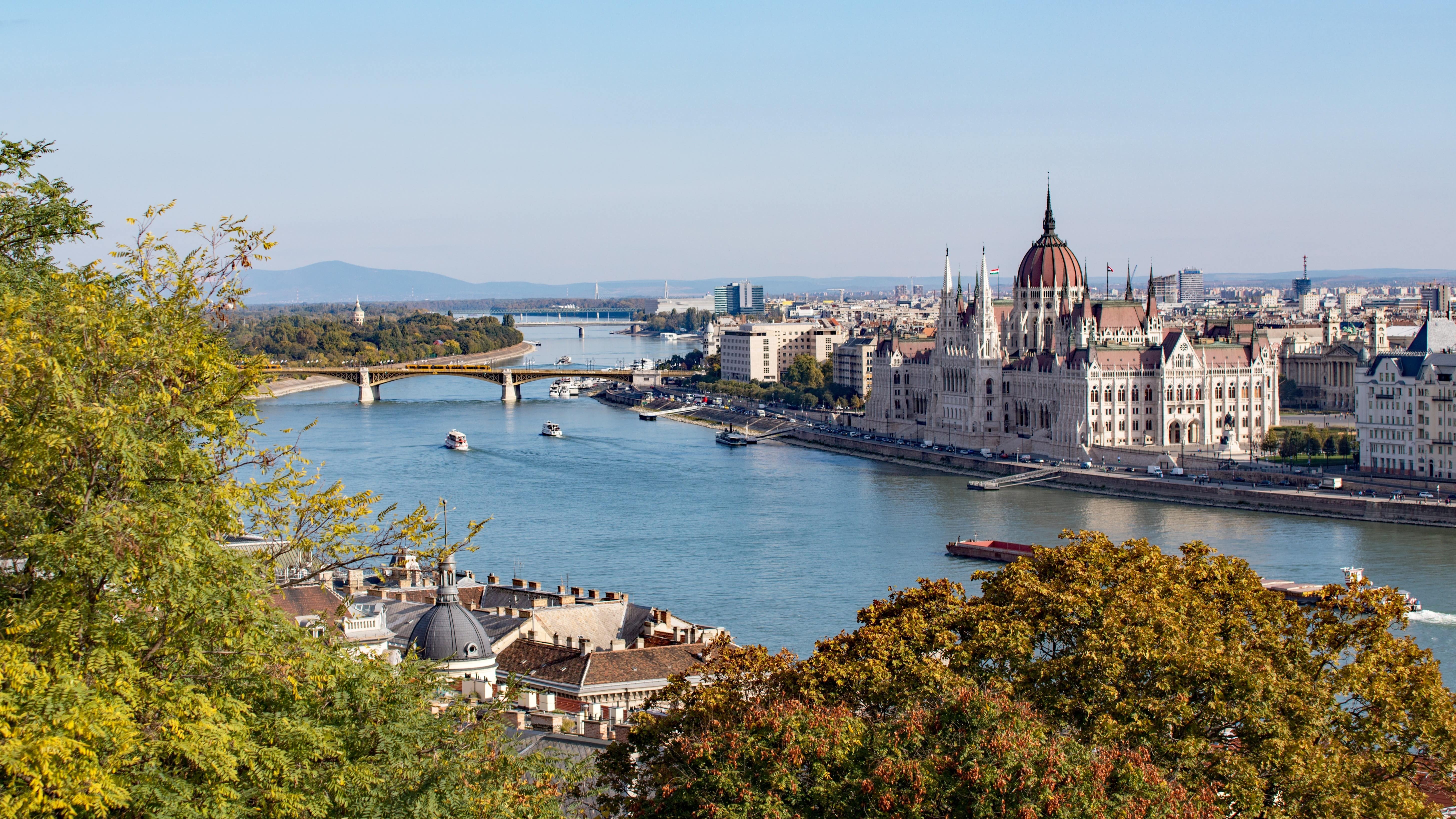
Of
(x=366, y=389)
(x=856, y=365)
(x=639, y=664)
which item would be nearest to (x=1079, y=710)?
(x=639, y=664)

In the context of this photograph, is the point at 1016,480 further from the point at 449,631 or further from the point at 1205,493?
the point at 449,631

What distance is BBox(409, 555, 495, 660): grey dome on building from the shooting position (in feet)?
53.7

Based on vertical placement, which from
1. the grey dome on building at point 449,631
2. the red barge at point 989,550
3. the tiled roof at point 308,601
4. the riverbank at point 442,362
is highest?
the grey dome on building at point 449,631

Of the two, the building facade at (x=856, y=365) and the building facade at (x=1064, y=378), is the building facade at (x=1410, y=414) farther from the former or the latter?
the building facade at (x=856, y=365)

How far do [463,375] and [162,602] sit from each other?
8326 centimetres

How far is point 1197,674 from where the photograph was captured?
1213 centimetres

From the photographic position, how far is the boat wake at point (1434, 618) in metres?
26.4

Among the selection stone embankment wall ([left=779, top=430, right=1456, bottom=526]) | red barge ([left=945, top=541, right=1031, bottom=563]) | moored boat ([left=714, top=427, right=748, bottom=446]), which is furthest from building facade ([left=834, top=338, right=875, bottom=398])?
red barge ([left=945, top=541, right=1031, bottom=563])

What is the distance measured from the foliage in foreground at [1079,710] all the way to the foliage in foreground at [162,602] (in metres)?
2.65

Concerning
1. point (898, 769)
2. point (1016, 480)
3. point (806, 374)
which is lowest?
point (1016, 480)

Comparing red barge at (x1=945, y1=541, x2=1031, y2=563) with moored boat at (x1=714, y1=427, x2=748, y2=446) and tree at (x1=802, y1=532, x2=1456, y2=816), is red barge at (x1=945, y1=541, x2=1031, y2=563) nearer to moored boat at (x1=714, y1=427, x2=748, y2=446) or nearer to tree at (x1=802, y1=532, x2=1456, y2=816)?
tree at (x1=802, y1=532, x2=1456, y2=816)

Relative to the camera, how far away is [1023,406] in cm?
6369

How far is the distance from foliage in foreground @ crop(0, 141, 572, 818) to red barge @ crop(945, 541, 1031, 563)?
26.8m

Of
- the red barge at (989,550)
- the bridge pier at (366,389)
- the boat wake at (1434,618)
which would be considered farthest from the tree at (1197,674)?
the bridge pier at (366,389)
